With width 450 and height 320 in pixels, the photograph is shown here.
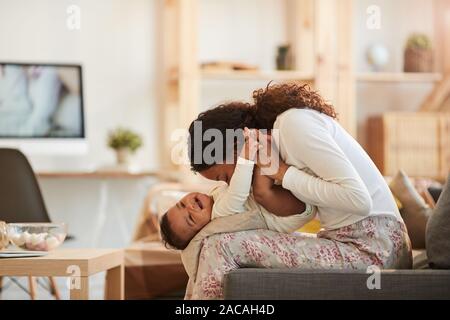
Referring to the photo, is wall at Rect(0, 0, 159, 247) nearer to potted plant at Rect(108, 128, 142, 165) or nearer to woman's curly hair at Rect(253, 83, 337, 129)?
potted plant at Rect(108, 128, 142, 165)

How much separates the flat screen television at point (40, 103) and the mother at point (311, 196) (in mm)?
2960

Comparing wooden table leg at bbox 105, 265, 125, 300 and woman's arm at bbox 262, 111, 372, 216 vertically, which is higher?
woman's arm at bbox 262, 111, 372, 216

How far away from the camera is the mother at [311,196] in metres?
1.89

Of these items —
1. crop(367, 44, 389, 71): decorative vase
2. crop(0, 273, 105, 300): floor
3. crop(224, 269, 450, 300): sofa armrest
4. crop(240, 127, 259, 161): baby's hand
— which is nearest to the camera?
crop(224, 269, 450, 300): sofa armrest

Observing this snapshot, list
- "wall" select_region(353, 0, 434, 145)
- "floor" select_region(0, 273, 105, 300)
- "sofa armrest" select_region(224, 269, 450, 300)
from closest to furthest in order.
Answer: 1. "sofa armrest" select_region(224, 269, 450, 300)
2. "floor" select_region(0, 273, 105, 300)
3. "wall" select_region(353, 0, 434, 145)

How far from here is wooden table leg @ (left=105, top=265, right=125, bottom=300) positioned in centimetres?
282

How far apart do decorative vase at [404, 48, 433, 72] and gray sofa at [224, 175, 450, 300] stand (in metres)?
3.30

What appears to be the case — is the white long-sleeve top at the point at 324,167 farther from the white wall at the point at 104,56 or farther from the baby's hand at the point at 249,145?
the white wall at the point at 104,56

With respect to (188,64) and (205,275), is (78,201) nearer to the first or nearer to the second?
(188,64)

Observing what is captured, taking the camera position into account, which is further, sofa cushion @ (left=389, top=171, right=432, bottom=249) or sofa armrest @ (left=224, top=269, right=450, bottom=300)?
sofa cushion @ (left=389, top=171, right=432, bottom=249)

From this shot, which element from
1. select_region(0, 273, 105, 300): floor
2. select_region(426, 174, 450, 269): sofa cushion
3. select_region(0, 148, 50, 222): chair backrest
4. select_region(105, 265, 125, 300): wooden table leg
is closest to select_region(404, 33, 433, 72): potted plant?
select_region(0, 273, 105, 300): floor

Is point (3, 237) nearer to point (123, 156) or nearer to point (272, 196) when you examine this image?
point (272, 196)

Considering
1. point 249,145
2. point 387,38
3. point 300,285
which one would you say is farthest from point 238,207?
point 387,38
